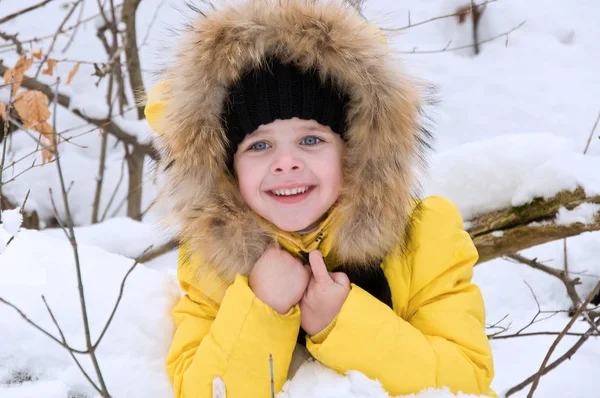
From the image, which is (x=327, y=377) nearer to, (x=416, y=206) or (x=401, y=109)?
(x=416, y=206)

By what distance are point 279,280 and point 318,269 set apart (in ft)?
0.32

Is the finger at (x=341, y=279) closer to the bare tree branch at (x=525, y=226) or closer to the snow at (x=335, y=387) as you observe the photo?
the snow at (x=335, y=387)

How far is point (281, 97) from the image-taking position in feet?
4.70

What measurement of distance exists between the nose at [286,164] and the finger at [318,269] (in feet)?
0.71

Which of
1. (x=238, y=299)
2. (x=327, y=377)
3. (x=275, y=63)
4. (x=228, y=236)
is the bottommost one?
(x=327, y=377)

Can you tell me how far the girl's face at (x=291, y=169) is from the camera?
1.46 m

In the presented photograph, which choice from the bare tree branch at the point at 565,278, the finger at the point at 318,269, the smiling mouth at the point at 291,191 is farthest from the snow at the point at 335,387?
the bare tree branch at the point at 565,278

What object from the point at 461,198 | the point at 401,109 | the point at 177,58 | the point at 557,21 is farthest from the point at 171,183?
the point at 557,21

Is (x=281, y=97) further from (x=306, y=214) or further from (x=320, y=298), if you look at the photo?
(x=320, y=298)

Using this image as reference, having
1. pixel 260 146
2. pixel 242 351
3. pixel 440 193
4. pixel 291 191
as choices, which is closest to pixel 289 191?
pixel 291 191

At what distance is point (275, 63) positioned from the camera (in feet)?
4.76

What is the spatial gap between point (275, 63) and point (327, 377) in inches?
29.1

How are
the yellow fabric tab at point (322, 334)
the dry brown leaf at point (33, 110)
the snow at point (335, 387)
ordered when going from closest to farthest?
the snow at point (335, 387) → the yellow fabric tab at point (322, 334) → the dry brown leaf at point (33, 110)

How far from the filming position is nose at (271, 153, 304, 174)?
4.70 ft
